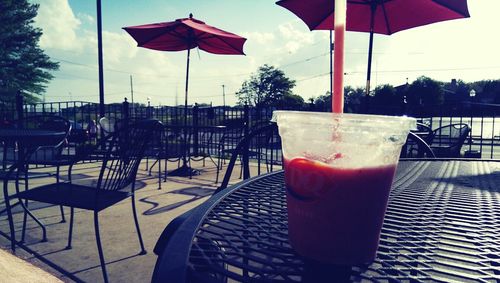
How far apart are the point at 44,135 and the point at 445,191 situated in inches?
131

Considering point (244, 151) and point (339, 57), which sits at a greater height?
point (339, 57)

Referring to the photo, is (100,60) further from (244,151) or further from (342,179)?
(342,179)

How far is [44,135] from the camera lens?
10.0 feet

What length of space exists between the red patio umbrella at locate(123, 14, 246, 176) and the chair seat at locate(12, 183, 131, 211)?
3.80 meters

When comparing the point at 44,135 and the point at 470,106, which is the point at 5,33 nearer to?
the point at 44,135

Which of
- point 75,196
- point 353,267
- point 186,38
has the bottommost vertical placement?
point 75,196

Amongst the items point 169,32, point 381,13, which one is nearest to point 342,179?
point 381,13

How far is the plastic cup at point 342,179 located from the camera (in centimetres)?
51

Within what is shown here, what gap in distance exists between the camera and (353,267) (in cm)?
59

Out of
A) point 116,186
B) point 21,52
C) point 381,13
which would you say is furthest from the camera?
point 21,52

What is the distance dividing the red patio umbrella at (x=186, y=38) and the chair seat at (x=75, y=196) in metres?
3.80

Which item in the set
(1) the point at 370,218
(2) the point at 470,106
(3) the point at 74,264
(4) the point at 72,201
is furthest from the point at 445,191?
(2) the point at 470,106

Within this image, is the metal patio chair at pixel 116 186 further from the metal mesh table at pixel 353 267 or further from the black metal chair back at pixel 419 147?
the black metal chair back at pixel 419 147

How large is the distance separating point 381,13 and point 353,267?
571 cm
